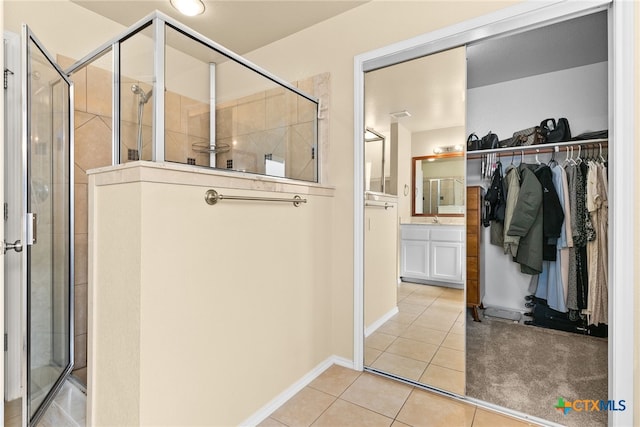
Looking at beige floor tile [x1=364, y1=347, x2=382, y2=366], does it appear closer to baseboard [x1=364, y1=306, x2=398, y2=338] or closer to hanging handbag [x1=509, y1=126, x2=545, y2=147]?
baseboard [x1=364, y1=306, x2=398, y2=338]

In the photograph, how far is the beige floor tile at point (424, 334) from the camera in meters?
1.90

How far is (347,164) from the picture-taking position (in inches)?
84.5

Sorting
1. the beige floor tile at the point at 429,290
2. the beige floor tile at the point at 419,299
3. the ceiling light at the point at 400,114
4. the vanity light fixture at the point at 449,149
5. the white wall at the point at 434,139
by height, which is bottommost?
the beige floor tile at the point at 419,299

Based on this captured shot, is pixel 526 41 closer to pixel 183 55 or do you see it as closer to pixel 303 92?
pixel 303 92

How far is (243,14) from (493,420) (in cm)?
280

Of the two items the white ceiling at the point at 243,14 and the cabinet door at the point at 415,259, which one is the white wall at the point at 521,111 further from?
the white ceiling at the point at 243,14

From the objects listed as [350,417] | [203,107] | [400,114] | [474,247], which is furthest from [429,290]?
[203,107]

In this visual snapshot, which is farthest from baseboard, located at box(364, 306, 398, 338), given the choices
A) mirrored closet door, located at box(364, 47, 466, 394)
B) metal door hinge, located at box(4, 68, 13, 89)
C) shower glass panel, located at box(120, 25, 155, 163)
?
metal door hinge, located at box(4, 68, 13, 89)

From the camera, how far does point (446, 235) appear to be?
1857 millimetres

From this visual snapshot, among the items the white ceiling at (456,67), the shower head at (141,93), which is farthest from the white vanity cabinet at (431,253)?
the shower head at (141,93)

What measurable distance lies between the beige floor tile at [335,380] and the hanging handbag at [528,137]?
2.43 metres

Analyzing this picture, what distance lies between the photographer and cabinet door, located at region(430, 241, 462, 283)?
1855 millimetres

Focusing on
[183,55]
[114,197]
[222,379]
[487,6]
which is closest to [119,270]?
[114,197]

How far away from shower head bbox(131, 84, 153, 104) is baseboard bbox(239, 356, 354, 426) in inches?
60.0
